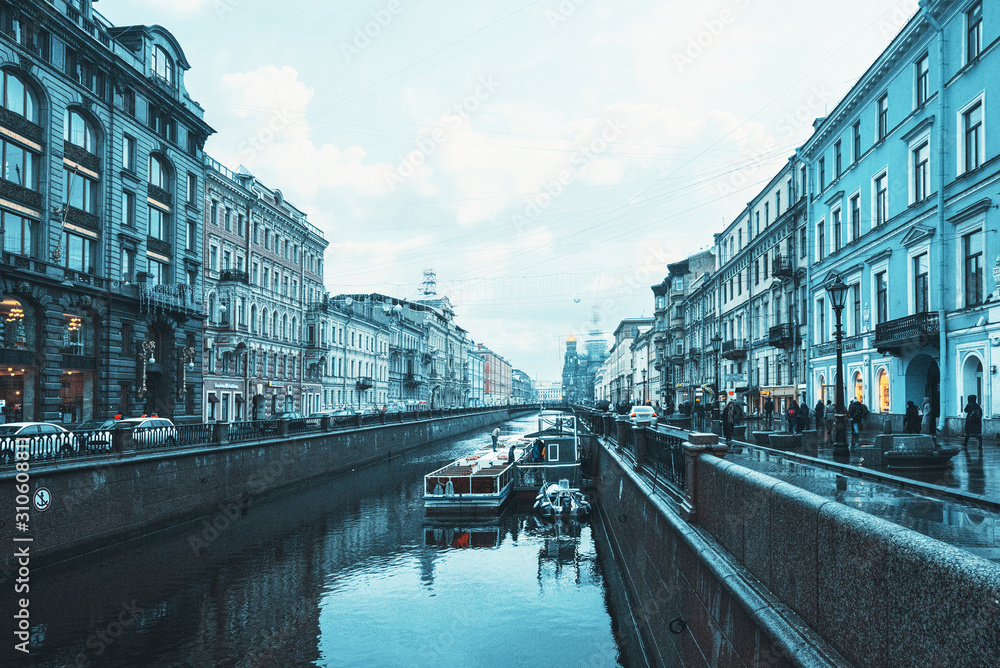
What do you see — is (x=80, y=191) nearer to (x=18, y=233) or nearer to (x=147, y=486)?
(x=18, y=233)

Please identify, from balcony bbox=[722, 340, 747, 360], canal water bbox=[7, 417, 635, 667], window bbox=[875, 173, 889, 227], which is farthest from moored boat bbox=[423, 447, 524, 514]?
balcony bbox=[722, 340, 747, 360]

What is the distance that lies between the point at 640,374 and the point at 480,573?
91.2 meters

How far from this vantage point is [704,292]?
64.6 m

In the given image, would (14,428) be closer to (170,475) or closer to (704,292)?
(170,475)

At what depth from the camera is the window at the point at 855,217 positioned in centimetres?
3062

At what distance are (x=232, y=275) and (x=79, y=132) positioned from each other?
53.9 ft

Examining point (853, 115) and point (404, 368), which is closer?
point (853, 115)

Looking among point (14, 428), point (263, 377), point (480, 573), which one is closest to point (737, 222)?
point (263, 377)

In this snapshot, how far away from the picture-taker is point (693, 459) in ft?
32.7

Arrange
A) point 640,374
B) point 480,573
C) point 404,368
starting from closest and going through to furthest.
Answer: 1. point 480,573
2. point 404,368
3. point 640,374

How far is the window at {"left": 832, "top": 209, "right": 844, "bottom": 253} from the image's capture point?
32.9 metres

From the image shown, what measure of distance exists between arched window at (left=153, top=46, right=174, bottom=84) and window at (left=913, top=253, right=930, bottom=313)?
124ft

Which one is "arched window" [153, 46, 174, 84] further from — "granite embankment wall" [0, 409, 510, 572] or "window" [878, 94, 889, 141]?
"window" [878, 94, 889, 141]

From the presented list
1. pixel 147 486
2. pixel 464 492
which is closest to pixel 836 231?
pixel 464 492
